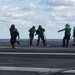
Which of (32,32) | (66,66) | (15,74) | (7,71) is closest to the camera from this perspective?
(15,74)

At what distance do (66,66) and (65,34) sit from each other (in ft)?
53.2

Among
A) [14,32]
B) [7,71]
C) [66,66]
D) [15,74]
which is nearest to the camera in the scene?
[15,74]

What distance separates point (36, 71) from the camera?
12.8m

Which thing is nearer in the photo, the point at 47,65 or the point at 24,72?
the point at 24,72


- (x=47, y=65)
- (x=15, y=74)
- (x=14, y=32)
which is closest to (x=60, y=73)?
(x=15, y=74)

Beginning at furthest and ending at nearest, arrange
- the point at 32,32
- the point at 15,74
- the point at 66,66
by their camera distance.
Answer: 1. the point at 32,32
2. the point at 66,66
3. the point at 15,74

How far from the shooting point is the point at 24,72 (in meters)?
12.6


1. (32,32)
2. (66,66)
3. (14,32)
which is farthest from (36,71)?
(32,32)

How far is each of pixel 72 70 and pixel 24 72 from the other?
1.54 m

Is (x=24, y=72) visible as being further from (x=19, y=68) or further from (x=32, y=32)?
(x=32, y=32)

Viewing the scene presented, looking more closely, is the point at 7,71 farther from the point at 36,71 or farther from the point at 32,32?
the point at 32,32

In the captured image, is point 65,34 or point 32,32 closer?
point 65,34

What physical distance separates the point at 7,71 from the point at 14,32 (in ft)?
53.2

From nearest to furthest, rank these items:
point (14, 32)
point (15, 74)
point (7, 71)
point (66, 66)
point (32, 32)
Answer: point (15, 74) → point (7, 71) → point (66, 66) → point (14, 32) → point (32, 32)
